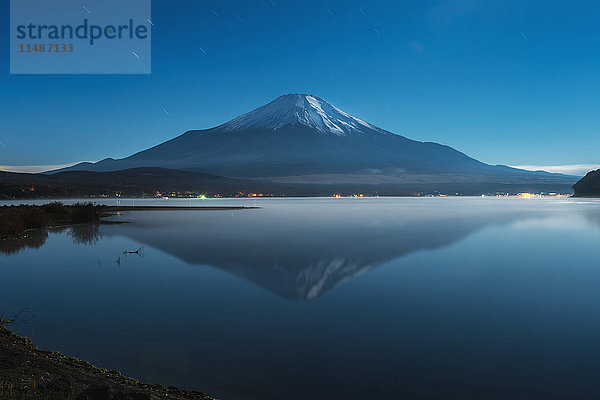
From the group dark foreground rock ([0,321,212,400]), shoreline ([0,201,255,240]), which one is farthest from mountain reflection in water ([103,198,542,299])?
dark foreground rock ([0,321,212,400])

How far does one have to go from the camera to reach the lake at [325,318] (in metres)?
6.12

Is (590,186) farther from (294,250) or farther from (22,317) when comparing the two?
(22,317)

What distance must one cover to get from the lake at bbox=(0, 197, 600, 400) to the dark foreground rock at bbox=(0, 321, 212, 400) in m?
0.34

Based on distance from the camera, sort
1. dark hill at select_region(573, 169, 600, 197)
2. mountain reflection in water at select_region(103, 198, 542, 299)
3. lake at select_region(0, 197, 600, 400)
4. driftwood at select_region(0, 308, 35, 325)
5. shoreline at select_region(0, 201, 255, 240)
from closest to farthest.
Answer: lake at select_region(0, 197, 600, 400) < driftwood at select_region(0, 308, 35, 325) < mountain reflection in water at select_region(103, 198, 542, 299) < shoreline at select_region(0, 201, 255, 240) < dark hill at select_region(573, 169, 600, 197)

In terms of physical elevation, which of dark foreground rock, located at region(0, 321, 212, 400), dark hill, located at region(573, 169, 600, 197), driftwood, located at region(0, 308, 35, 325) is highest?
dark hill, located at region(573, 169, 600, 197)

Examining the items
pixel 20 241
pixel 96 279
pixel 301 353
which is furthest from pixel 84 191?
pixel 301 353

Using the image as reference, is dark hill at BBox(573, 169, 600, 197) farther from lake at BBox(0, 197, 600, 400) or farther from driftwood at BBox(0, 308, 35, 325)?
driftwood at BBox(0, 308, 35, 325)

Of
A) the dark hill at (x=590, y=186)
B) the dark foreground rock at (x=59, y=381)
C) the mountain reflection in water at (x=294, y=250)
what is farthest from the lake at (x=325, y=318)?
the dark hill at (x=590, y=186)

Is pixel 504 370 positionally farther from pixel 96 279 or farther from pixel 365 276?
pixel 96 279

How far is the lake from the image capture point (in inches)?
241

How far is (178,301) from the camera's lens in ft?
34.6

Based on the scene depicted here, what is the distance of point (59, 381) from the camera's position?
4.89 metres

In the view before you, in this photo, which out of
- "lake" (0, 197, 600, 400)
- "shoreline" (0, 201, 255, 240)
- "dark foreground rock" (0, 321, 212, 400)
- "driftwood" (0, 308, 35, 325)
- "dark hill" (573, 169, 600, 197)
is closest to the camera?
"dark foreground rock" (0, 321, 212, 400)

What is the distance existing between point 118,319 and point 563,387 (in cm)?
749
